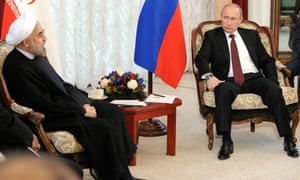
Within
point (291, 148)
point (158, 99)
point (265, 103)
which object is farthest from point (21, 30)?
point (291, 148)

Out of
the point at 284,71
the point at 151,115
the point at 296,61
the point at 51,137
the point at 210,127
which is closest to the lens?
the point at 51,137

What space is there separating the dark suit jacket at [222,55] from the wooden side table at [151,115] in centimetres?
47

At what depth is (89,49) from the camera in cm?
622

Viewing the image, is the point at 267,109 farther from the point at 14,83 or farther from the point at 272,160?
the point at 14,83

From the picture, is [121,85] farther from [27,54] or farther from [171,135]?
[27,54]

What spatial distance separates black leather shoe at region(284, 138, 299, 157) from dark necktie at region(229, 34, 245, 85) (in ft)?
1.87

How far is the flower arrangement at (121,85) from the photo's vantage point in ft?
11.5

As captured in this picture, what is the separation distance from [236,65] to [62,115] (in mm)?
1687

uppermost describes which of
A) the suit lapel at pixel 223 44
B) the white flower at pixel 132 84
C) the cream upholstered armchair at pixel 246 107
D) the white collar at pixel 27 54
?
the white collar at pixel 27 54

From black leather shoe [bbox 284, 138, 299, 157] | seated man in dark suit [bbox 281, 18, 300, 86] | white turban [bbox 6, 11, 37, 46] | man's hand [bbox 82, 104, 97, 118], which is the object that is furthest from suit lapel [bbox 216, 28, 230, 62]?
white turban [bbox 6, 11, 37, 46]

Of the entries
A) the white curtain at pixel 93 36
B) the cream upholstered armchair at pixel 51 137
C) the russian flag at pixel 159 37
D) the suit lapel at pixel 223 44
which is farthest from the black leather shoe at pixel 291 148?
the white curtain at pixel 93 36

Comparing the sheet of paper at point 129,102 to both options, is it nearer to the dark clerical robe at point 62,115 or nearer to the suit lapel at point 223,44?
the dark clerical robe at point 62,115

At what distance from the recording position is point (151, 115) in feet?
11.3

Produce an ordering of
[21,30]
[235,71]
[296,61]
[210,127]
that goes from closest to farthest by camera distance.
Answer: [21,30]
[210,127]
[235,71]
[296,61]
